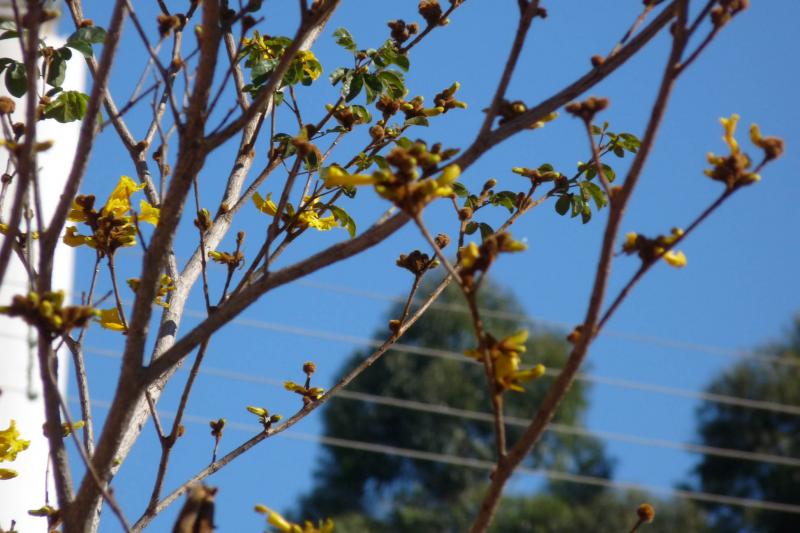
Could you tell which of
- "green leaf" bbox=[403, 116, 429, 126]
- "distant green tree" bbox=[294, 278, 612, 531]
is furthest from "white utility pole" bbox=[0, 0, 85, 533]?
"distant green tree" bbox=[294, 278, 612, 531]

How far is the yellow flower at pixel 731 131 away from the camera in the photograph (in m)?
1.10

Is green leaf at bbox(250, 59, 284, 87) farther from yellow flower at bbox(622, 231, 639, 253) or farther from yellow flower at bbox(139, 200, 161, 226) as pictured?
yellow flower at bbox(622, 231, 639, 253)

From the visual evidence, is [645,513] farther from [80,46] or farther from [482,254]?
[80,46]

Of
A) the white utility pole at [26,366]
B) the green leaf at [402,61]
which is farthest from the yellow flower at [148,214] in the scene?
the green leaf at [402,61]

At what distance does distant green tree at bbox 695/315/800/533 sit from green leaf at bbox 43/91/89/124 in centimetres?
2551

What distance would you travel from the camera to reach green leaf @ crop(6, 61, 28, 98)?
1602 mm

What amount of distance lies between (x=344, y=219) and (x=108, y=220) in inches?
15.1

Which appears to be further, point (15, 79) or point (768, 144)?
point (15, 79)

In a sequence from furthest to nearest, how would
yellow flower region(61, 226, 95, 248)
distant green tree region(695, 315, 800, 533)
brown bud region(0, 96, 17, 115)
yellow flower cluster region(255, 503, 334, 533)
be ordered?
distant green tree region(695, 315, 800, 533) → yellow flower region(61, 226, 95, 248) → brown bud region(0, 96, 17, 115) → yellow flower cluster region(255, 503, 334, 533)

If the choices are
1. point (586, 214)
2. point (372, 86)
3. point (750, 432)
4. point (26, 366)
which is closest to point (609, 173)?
point (586, 214)

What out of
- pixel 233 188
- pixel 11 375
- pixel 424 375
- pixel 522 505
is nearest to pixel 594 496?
pixel 522 505

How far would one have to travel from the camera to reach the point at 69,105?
1599mm

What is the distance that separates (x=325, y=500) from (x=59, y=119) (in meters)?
27.3

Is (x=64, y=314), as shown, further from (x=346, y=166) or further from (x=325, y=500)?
(x=325, y=500)
